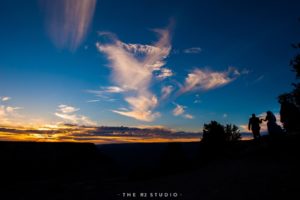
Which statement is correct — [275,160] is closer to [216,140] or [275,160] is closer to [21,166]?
[21,166]

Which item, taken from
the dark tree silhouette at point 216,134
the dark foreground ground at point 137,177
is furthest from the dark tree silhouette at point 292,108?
the dark tree silhouette at point 216,134

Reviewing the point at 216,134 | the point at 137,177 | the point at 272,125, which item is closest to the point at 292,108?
the point at 272,125

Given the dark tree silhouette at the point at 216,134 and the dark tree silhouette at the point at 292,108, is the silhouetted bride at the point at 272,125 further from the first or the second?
the dark tree silhouette at the point at 216,134

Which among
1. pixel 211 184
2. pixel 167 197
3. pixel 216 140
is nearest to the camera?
pixel 167 197

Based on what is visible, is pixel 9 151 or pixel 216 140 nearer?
pixel 9 151

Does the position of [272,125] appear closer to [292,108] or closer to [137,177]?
[292,108]

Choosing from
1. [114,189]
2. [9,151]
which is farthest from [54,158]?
[114,189]

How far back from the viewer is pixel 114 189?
47.6 feet

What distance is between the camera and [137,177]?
24.0 meters

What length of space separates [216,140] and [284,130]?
25.6m

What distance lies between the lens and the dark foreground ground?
36.6 feet

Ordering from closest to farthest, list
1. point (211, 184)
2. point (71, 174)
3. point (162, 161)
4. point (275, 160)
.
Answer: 1. point (211, 184)
2. point (275, 160)
3. point (71, 174)
4. point (162, 161)

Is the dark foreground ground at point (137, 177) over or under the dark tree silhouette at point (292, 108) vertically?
under

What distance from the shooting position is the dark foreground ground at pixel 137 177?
1114 centimetres
